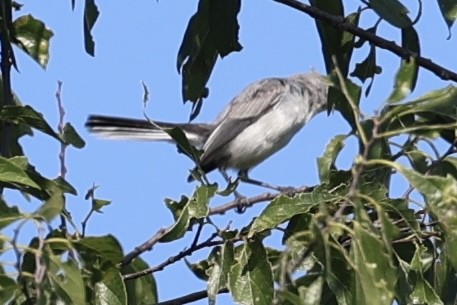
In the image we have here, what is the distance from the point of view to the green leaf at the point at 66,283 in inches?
95.8

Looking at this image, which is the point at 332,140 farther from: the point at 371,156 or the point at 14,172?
the point at 14,172

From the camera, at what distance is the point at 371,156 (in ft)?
10.4

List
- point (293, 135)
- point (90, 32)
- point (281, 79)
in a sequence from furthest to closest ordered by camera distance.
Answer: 1. point (281, 79)
2. point (293, 135)
3. point (90, 32)

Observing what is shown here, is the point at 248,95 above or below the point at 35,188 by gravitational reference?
below

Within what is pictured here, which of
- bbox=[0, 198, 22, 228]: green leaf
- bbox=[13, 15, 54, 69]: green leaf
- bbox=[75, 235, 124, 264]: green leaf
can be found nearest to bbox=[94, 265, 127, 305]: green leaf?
bbox=[75, 235, 124, 264]: green leaf

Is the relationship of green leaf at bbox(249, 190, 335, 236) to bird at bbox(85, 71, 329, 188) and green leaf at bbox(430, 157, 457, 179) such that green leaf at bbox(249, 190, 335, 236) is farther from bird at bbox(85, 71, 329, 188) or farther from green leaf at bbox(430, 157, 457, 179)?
bird at bbox(85, 71, 329, 188)

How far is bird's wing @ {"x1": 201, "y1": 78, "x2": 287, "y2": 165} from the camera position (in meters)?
7.12

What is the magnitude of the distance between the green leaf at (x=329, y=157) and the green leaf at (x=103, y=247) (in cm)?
67

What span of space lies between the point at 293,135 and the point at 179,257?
154 inches

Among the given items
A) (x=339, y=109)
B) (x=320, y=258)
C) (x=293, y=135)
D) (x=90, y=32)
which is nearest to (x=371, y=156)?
(x=339, y=109)

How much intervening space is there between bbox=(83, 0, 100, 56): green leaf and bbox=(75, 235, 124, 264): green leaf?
50.9 inches

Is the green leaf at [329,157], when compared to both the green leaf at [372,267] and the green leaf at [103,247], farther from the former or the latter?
the green leaf at [372,267]

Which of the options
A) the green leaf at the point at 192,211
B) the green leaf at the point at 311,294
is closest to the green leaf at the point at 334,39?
the green leaf at the point at 192,211

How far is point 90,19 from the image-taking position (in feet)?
13.0
